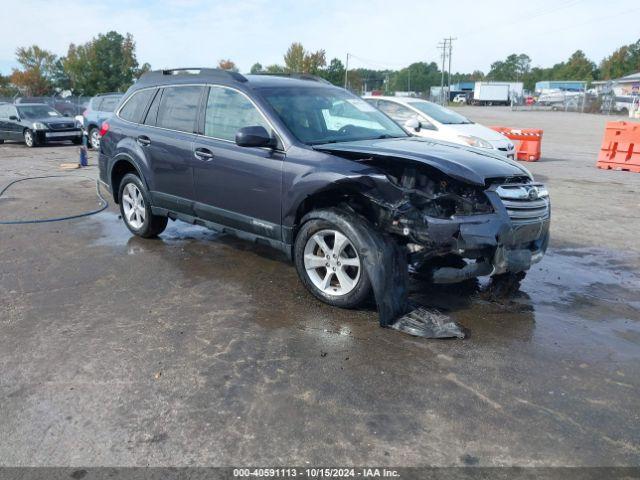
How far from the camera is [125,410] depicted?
318cm

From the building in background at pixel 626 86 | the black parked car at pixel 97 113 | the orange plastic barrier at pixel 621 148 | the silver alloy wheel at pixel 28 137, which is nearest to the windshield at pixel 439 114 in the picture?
the orange plastic barrier at pixel 621 148

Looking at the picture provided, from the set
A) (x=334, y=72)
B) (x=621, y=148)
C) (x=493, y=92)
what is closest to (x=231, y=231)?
(x=621, y=148)

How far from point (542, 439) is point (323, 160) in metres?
2.65

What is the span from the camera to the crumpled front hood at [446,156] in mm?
4238

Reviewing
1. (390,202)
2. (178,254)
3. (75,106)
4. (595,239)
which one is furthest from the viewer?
(75,106)

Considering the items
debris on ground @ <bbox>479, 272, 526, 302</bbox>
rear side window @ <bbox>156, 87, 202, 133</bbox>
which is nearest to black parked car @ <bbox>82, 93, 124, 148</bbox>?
rear side window @ <bbox>156, 87, 202, 133</bbox>

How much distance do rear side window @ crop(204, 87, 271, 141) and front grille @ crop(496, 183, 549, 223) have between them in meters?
2.13

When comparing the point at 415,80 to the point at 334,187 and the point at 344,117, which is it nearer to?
the point at 344,117

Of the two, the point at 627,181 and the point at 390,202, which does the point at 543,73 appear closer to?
the point at 627,181

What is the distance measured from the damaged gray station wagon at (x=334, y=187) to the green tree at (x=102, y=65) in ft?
180

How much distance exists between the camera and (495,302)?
16.1 ft

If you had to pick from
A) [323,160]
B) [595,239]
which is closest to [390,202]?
[323,160]

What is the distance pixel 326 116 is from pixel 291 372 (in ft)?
9.05

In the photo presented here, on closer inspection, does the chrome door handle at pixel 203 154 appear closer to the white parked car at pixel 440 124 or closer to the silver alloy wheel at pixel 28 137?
the white parked car at pixel 440 124
